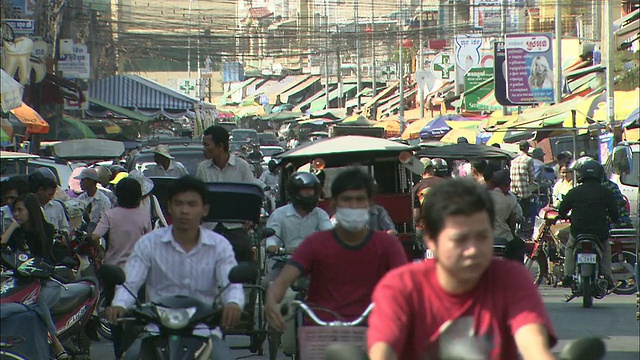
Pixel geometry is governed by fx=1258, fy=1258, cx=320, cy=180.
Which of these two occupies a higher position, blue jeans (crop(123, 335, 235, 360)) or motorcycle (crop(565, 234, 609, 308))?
blue jeans (crop(123, 335, 235, 360))

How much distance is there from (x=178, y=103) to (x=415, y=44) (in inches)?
1428

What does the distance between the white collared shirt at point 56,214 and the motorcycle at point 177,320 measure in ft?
19.6

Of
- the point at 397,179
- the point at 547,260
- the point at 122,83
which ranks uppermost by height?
the point at 122,83

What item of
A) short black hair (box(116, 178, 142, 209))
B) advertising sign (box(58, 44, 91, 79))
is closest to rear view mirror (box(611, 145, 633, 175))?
short black hair (box(116, 178, 142, 209))

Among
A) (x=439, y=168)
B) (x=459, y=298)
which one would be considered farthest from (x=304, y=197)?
(x=439, y=168)

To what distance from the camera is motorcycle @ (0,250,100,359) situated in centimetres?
861

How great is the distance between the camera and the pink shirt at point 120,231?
1079 cm

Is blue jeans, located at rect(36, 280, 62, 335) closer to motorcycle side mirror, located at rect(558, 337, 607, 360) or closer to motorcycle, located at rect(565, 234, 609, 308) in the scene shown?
motorcycle side mirror, located at rect(558, 337, 607, 360)

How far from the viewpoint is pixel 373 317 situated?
4.03m

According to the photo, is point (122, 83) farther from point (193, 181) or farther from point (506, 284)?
point (506, 284)

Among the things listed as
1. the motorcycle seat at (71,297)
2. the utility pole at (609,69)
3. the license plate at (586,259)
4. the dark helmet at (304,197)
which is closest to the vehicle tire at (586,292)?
the license plate at (586,259)

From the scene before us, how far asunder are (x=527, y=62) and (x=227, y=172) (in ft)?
75.1

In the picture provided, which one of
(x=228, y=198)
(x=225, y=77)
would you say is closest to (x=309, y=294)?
(x=228, y=198)

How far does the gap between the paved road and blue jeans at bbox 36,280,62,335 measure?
6.32ft
